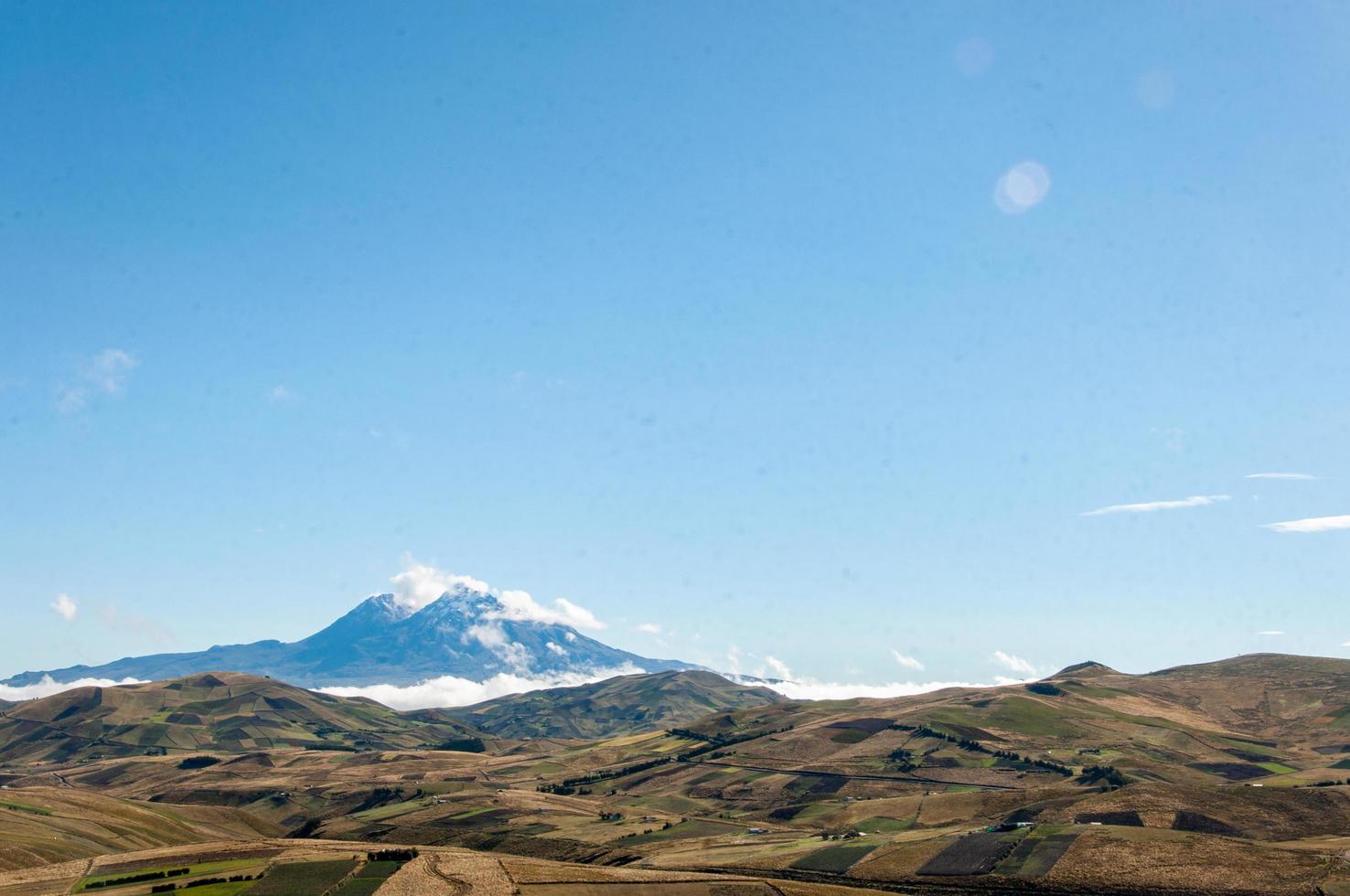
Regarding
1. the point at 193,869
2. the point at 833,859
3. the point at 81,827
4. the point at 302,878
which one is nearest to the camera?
the point at 302,878

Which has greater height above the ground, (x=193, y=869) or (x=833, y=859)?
(x=193, y=869)

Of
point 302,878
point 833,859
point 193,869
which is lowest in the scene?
point 833,859

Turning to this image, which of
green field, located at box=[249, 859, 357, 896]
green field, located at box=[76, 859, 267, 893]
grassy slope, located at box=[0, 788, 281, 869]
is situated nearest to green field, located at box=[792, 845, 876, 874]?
green field, located at box=[249, 859, 357, 896]

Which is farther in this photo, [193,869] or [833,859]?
[833,859]

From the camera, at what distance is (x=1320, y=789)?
151750mm

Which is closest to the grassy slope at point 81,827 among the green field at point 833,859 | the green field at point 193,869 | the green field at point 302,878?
the green field at point 193,869

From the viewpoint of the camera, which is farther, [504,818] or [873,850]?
[504,818]

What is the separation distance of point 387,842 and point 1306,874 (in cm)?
13876

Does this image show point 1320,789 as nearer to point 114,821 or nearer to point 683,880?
point 683,880

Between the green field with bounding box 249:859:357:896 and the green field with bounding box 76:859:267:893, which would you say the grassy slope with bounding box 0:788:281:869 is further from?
the green field with bounding box 249:859:357:896

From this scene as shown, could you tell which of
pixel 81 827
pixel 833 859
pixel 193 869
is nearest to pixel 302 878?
pixel 193 869

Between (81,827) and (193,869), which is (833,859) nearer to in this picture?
(193,869)

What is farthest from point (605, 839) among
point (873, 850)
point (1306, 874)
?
point (1306, 874)

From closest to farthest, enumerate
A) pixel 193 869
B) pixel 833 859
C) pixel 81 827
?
pixel 193 869, pixel 833 859, pixel 81 827
